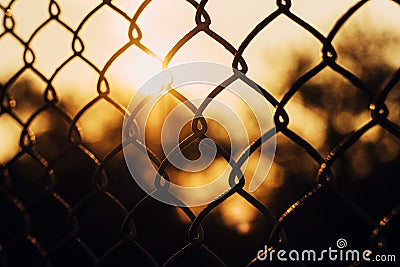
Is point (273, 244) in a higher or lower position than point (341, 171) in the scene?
lower

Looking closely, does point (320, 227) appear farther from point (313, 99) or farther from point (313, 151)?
point (313, 151)

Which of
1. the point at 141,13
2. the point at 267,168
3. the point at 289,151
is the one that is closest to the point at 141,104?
the point at 141,13

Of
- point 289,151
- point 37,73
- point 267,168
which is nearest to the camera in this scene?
point 267,168

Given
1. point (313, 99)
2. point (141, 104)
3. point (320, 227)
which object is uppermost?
point (313, 99)

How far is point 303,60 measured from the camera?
8.99 metres

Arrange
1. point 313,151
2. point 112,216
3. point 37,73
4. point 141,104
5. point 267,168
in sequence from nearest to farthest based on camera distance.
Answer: point 313,151
point 141,104
point 267,168
point 37,73
point 112,216

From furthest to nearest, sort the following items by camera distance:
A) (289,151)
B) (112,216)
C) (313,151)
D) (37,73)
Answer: (112,216), (289,151), (37,73), (313,151)

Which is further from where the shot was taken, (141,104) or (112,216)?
(112,216)

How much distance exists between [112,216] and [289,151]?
294 centimetres

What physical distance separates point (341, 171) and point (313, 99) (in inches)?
48.9

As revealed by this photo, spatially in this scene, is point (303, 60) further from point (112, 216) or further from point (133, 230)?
point (133, 230)

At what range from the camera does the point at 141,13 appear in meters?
1.05

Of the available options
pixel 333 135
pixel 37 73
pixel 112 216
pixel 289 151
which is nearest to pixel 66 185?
pixel 112 216

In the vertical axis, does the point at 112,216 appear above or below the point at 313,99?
below
